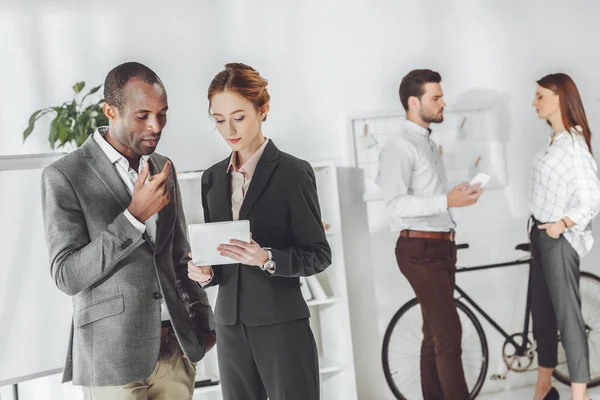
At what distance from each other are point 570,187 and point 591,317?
3.98 feet

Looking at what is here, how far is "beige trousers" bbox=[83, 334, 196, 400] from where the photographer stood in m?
1.85

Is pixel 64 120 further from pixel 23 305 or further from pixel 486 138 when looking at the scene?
pixel 486 138

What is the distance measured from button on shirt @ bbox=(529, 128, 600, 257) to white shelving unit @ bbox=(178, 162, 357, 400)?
1.18m

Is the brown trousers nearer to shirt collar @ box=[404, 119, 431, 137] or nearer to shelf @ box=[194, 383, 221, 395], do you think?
shirt collar @ box=[404, 119, 431, 137]

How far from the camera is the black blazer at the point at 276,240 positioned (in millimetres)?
1910

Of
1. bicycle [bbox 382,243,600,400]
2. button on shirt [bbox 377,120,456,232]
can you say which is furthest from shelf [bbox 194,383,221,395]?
button on shirt [bbox 377,120,456,232]

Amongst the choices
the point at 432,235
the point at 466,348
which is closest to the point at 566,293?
the point at 466,348

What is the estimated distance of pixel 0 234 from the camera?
2139 mm

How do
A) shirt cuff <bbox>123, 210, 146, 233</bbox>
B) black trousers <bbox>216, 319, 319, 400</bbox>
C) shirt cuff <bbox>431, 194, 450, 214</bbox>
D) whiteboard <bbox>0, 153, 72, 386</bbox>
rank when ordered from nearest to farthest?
shirt cuff <bbox>123, 210, 146, 233</bbox> → black trousers <bbox>216, 319, 319, 400</bbox> → whiteboard <bbox>0, 153, 72, 386</bbox> → shirt cuff <bbox>431, 194, 450, 214</bbox>

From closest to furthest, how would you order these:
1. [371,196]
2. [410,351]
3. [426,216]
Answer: [426,216] → [371,196] → [410,351]

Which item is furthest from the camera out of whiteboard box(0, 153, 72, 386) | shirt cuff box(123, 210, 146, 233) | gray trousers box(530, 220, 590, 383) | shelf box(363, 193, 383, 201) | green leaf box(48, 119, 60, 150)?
shelf box(363, 193, 383, 201)

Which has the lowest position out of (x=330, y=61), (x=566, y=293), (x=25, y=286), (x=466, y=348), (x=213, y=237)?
(x=466, y=348)

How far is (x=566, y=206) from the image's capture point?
3738 millimetres

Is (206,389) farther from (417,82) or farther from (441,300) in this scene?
(417,82)
